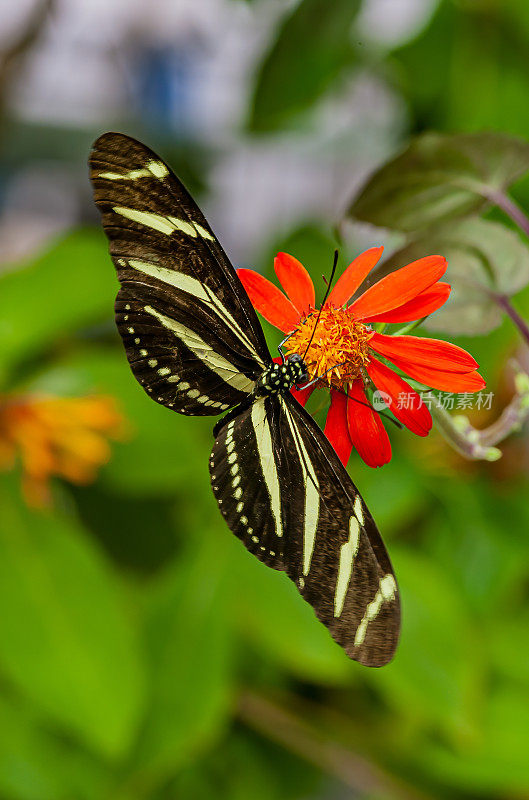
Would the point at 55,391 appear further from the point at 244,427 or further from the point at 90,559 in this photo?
the point at 244,427

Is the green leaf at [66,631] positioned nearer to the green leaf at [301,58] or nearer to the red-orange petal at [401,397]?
the green leaf at [301,58]

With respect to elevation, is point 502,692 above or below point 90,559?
below

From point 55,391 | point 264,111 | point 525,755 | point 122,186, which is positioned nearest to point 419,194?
point 122,186

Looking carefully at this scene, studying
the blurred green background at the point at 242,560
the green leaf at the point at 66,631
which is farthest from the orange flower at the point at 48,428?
the green leaf at the point at 66,631

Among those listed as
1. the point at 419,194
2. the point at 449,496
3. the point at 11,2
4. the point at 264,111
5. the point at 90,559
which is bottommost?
the point at 449,496

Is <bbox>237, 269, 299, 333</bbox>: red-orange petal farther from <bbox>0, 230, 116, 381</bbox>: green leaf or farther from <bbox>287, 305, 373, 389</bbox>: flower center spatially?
<bbox>0, 230, 116, 381</bbox>: green leaf

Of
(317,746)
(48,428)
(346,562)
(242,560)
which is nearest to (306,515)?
(346,562)

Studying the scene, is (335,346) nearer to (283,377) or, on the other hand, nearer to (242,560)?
(283,377)
